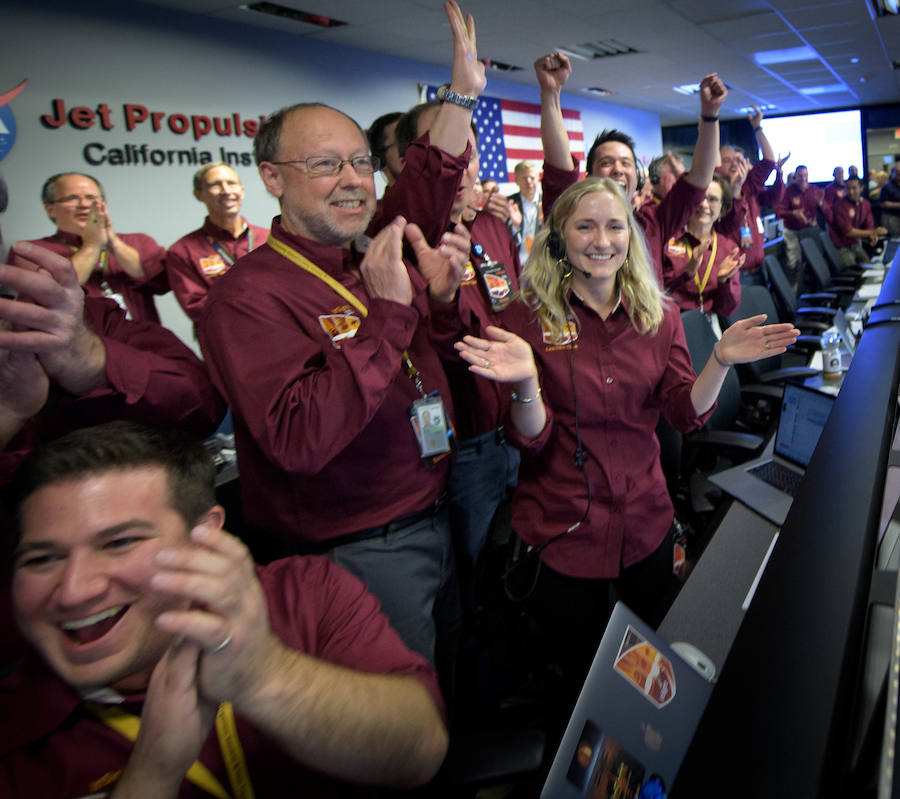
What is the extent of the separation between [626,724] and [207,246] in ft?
11.7

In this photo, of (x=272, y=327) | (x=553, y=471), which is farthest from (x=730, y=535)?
(x=272, y=327)

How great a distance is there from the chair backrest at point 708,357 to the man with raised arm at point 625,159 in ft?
0.94

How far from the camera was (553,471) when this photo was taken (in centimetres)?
159

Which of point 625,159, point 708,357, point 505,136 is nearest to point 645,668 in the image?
point 708,357

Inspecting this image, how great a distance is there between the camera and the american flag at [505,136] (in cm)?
789

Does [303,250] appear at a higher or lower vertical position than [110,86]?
lower

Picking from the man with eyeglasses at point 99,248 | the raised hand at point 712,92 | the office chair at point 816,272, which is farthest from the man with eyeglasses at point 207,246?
the office chair at point 816,272

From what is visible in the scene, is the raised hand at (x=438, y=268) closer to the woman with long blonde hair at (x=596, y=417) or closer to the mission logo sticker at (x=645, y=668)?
the woman with long blonde hair at (x=596, y=417)

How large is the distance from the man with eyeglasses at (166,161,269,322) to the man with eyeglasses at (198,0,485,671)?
2242 millimetres

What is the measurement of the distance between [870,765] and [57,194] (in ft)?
12.9

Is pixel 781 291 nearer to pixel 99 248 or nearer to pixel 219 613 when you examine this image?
pixel 99 248

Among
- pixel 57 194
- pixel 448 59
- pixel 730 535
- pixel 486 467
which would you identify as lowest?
pixel 730 535

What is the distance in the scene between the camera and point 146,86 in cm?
443

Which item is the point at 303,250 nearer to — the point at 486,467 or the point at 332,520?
the point at 332,520
